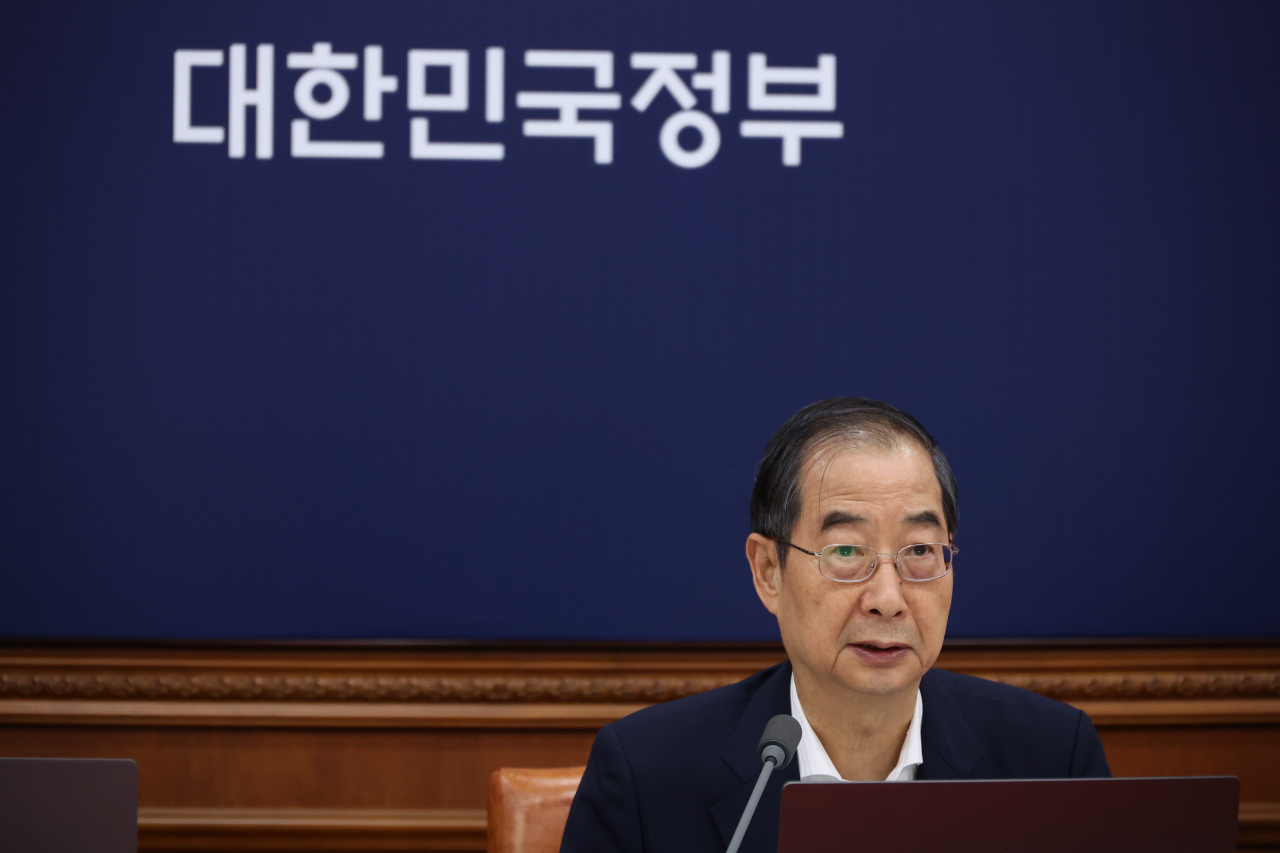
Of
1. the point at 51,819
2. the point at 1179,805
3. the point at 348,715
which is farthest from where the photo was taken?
the point at 348,715

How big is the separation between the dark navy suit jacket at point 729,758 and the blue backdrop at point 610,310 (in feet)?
3.56

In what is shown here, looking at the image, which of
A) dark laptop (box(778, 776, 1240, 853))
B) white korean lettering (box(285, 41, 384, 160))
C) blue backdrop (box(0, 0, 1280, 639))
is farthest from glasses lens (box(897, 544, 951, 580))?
white korean lettering (box(285, 41, 384, 160))

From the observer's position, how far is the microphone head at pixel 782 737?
86 cm

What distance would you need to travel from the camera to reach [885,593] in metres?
1.00

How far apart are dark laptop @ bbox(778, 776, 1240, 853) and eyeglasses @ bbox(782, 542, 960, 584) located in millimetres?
354

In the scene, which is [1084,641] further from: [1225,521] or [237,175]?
[237,175]

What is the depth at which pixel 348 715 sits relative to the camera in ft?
7.41

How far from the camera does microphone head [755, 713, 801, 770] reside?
860 mm

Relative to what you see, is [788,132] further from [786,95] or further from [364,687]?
[364,687]

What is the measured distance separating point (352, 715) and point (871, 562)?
1.63 meters

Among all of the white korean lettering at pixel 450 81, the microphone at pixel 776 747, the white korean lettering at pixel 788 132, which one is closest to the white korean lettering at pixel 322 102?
the white korean lettering at pixel 450 81

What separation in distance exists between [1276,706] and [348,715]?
87.1 inches

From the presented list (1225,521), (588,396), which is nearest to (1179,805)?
(588,396)

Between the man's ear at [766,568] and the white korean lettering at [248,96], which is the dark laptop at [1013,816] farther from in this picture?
the white korean lettering at [248,96]
